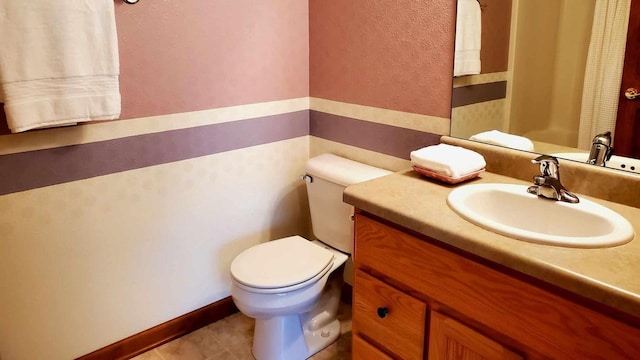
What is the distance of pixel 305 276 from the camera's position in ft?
6.03

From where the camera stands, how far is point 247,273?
185cm

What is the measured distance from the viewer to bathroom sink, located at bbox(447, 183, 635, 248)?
116 cm

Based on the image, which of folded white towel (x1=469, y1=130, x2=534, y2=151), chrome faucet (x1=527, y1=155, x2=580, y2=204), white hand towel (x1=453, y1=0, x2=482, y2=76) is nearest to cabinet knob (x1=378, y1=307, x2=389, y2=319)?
chrome faucet (x1=527, y1=155, x2=580, y2=204)

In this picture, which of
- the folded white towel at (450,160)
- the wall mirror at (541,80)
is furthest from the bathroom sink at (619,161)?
the folded white towel at (450,160)

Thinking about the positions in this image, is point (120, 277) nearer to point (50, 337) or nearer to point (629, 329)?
point (50, 337)

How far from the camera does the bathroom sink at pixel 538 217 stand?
45.5 inches

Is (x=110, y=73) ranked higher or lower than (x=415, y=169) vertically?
higher

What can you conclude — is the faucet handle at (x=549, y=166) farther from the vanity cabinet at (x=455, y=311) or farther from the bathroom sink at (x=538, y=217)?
the vanity cabinet at (x=455, y=311)

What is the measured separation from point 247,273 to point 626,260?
1218 mm

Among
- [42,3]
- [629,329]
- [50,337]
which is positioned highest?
[42,3]

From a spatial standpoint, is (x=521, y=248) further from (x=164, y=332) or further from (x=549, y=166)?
(x=164, y=332)

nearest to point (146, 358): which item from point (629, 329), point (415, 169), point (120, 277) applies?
point (120, 277)

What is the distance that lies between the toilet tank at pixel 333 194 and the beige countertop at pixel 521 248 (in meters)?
0.50

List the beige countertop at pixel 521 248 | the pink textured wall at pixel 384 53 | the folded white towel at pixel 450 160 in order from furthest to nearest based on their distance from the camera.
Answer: the pink textured wall at pixel 384 53 < the folded white towel at pixel 450 160 < the beige countertop at pixel 521 248
